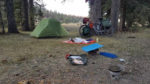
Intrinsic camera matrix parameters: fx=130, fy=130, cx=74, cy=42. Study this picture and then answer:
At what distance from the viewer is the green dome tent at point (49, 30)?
5.82 meters

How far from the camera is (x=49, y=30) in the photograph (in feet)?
19.4

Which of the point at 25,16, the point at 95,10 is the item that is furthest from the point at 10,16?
the point at 95,10

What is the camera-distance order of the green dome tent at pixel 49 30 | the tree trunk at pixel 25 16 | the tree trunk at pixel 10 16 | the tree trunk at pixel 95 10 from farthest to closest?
1. the tree trunk at pixel 25 16
2. the tree trunk at pixel 10 16
3. the tree trunk at pixel 95 10
4. the green dome tent at pixel 49 30

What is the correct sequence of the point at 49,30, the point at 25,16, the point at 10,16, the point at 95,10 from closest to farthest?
1. the point at 49,30
2. the point at 95,10
3. the point at 10,16
4. the point at 25,16

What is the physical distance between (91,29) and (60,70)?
4695 mm

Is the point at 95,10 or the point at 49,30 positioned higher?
the point at 95,10

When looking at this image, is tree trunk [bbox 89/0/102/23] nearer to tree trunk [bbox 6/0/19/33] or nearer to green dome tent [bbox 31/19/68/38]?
green dome tent [bbox 31/19/68/38]

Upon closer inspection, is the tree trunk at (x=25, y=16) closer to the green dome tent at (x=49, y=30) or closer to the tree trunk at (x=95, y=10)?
the green dome tent at (x=49, y=30)

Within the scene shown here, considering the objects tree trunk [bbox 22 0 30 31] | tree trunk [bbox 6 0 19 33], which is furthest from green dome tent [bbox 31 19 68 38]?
tree trunk [bbox 22 0 30 31]

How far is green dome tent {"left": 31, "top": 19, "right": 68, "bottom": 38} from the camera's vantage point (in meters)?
5.82

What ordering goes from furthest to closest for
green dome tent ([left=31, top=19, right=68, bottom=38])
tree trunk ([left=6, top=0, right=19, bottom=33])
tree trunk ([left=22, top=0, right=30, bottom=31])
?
tree trunk ([left=22, top=0, right=30, bottom=31]), tree trunk ([left=6, top=0, right=19, bottom=33]), green dome tent ([left=31, top=19, right=68, bottom=38])

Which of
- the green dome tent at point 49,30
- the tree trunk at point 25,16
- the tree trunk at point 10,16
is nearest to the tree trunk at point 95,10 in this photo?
the green dome tent at point 49,30

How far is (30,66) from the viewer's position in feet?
7.99

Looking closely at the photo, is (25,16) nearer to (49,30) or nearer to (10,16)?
(10,16)
